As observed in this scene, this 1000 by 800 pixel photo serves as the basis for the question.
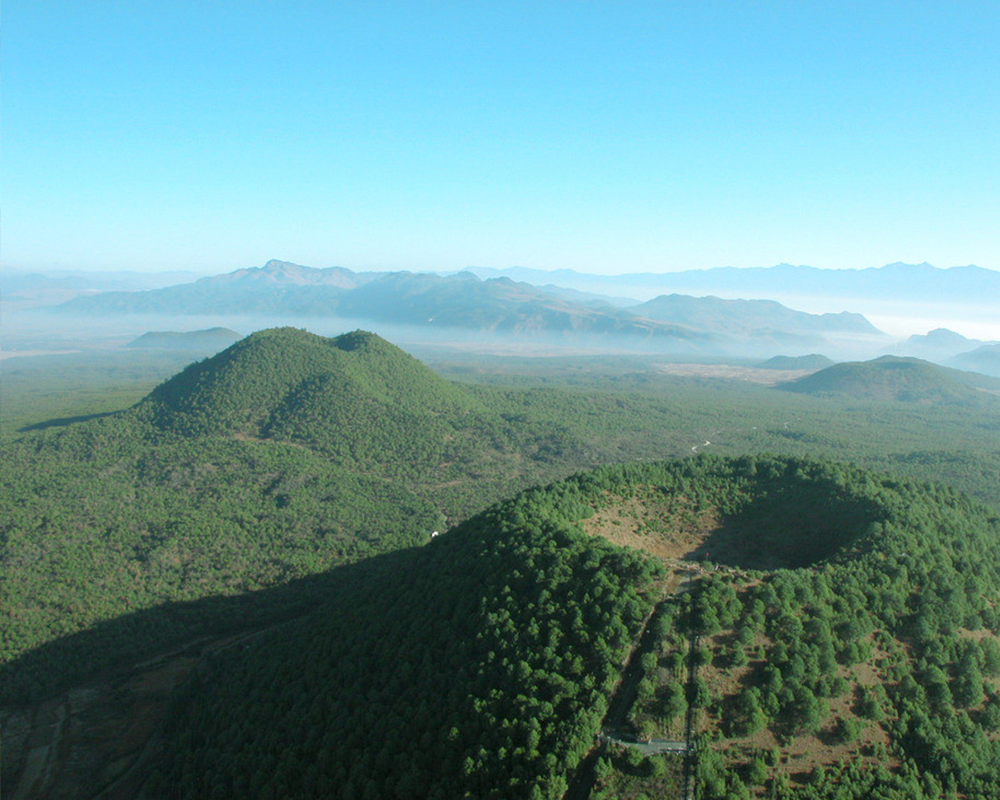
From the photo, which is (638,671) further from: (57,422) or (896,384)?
(896,384)

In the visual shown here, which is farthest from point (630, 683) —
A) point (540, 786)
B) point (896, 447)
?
point (896, 447)

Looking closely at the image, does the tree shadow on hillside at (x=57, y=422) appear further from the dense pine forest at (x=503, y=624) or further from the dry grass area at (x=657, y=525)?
the dry grass area at (x=657, y=525)

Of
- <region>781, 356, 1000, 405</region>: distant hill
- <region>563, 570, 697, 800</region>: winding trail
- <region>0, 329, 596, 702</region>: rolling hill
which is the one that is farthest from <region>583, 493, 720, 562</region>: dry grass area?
<region>781, 356, 1000, 405</region>: distant hill

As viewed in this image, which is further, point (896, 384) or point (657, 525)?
point (896, 384)

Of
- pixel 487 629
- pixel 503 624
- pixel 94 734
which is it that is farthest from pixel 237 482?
pixel 503 624

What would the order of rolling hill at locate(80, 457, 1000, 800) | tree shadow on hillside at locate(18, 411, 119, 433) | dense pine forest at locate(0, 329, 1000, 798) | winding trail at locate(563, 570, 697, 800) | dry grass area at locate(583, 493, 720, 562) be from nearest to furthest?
winding trail at locate(563, 570, 697, 800) < rolling hill at locate(80, 457, 1000, 800) < dense pine forest at locate(0, 329, 1000, 798) < dry grass area at locate(583, 493, 720, 562) < tree shadow on hillside at locate(18, 411, 119, 433)

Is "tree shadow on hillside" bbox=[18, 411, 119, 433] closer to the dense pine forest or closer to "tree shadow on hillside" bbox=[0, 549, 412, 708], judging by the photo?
the dense pine forest
